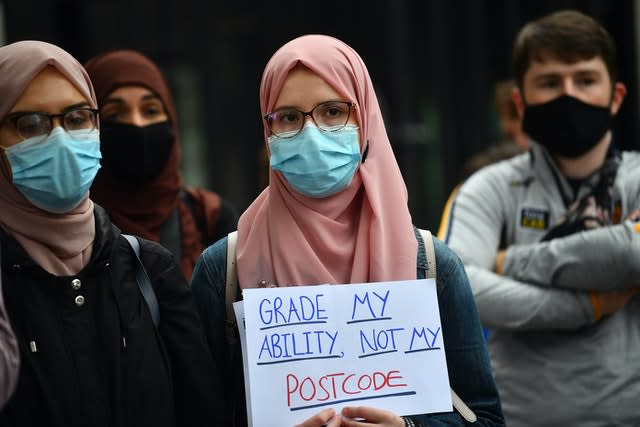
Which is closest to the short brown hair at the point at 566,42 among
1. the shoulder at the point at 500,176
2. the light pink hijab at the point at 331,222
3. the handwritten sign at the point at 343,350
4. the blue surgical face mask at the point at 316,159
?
the shoulder at the point at 500,176

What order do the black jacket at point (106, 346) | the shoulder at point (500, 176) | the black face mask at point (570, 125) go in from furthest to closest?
the shoulder at point (500, 176)
the black face mask at point (570, 125)
the black jacket at point (106, 346)

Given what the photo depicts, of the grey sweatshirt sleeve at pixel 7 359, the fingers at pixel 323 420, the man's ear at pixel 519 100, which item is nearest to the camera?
the grey sweatshirt sleeve at pixel 7 359

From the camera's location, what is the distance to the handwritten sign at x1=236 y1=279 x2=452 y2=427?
2.57m

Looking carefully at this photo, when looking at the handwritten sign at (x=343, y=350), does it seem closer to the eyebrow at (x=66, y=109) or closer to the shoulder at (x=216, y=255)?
the shoulder at (x=216, y=255)

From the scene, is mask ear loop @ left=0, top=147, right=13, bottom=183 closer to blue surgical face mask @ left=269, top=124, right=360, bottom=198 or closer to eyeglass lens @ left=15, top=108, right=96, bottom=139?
eyeglass lens @ left=15, top=108, right=96, bottom=139

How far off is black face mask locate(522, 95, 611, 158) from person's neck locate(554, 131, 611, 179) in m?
0.03

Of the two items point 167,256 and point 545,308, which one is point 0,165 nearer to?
point 167,256

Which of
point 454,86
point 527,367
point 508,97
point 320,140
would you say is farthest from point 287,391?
point 454,86

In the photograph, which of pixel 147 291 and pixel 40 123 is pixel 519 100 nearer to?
pixel 147 291

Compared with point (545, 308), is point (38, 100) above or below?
above

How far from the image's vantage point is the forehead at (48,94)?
2.58 metres

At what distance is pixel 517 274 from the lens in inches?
136

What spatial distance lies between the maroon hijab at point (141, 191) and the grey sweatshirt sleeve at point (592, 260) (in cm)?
131

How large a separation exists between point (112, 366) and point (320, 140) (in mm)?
850
